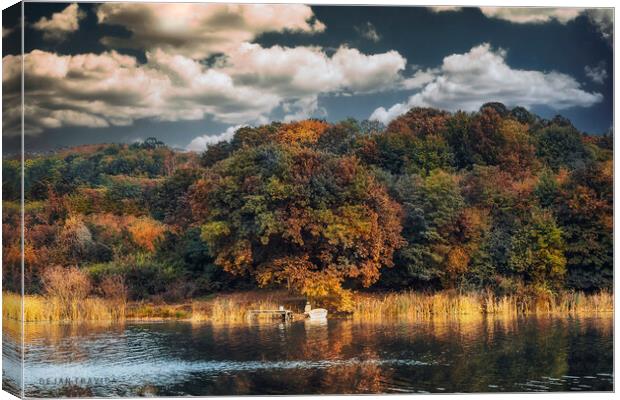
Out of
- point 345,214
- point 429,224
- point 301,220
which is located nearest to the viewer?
point 301,220

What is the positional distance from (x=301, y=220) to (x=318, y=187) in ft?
2.45

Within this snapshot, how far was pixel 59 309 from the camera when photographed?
23.7 m

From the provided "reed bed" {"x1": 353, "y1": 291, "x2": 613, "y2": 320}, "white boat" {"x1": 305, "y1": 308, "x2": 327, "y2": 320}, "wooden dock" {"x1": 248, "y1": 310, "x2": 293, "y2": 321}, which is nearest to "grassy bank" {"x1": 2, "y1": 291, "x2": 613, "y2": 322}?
"reed bed" {"x1": 353, "y1": 291, "x2": 613, "y2": 320}

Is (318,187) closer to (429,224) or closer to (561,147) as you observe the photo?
(429,224)

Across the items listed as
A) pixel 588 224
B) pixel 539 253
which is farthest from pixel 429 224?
pixel 588 224

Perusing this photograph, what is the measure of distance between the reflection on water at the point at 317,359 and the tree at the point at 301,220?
1881mm

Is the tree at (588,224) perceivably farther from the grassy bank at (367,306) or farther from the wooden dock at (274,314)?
the wooden dock at (274,314)

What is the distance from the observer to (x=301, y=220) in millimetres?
→ 24844

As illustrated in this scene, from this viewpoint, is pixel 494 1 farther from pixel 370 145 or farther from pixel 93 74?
pixel 93 74

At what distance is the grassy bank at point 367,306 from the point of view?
24.0 meters

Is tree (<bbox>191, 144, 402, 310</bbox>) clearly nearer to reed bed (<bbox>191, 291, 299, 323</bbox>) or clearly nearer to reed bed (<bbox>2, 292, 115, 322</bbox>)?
reed bed (<bbox>191, 291, 299, 323</bbox>)

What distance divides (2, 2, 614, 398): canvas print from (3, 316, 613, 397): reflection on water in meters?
0.09

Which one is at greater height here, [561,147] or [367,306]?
[561,147]

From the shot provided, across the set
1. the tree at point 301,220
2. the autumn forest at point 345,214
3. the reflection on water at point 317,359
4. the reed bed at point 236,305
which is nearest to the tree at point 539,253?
the autumn forest at point 345,214
